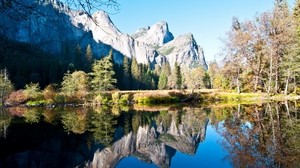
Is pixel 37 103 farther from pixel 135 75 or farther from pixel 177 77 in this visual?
pixel 177 77

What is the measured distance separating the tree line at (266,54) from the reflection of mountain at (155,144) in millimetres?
25000

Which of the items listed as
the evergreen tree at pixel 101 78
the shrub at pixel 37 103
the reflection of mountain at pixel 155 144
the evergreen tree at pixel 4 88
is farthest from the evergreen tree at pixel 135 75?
the reflection of mountain at pixel 155 144

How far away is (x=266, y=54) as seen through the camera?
4028cm

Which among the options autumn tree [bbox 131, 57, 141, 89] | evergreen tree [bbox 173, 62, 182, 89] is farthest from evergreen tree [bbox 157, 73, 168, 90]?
autumn tree [bbox 131, 57, 141, 89]

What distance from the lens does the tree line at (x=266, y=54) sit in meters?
37.4

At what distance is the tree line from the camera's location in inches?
1474

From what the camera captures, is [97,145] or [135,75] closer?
[97,145]

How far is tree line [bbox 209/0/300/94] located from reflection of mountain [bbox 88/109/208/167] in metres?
25.0

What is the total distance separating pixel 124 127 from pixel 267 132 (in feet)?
25.8

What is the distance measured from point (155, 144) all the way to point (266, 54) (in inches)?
1260

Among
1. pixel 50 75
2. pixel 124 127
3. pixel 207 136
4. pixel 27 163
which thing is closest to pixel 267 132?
pixel 207 136

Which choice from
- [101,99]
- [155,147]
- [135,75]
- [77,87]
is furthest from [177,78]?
[155,147]

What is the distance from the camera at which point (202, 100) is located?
42000 millimetres

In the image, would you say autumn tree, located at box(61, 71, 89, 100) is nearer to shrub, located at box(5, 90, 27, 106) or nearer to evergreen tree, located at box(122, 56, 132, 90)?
shrub, located at box(5, 90, 27, 106)
